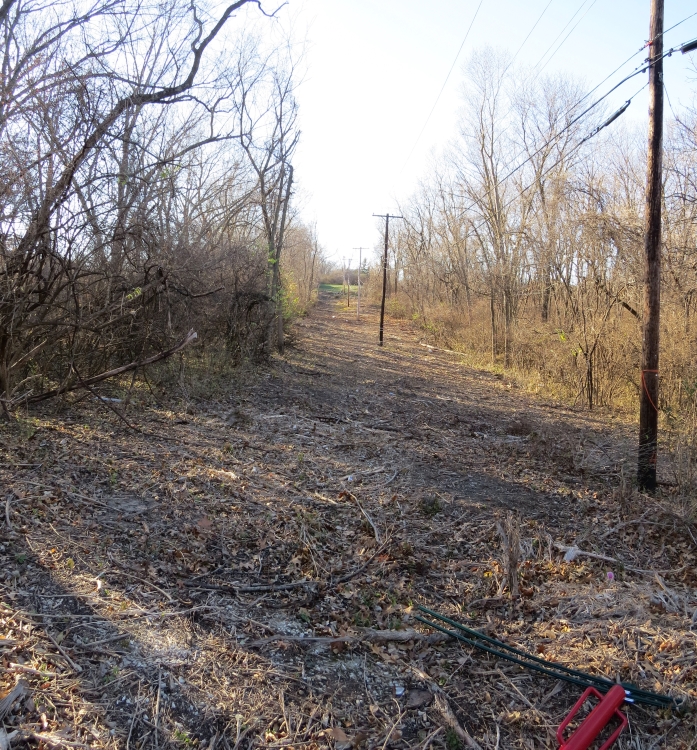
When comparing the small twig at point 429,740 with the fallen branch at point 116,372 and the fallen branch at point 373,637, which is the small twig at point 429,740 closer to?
the fallen branch at point 373,637

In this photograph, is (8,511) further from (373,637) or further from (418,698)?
(418,698)

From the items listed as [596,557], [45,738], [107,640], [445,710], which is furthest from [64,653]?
[596,557]

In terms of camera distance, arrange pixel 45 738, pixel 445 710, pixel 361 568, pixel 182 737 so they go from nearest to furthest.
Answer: pixel 45 738
pixel 182 737
pixel 445 710
pixel 361 568

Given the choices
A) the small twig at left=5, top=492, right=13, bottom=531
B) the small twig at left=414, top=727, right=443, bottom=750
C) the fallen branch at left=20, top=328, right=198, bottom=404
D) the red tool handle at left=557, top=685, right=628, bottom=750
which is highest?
the fallen branch at left=20, top=328, right=198, bottom=404

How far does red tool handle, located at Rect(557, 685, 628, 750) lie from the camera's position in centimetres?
292

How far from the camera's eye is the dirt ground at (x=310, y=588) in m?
2.94

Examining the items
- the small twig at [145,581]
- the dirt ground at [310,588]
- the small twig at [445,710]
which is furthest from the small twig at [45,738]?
the small twig at [445,710]

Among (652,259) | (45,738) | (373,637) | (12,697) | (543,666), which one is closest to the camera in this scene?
(45,738)

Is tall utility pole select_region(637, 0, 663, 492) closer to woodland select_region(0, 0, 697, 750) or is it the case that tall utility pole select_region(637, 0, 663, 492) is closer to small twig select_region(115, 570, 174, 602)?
woodland select_region(0, 0, 697, 750)

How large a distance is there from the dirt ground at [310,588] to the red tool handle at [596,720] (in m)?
0.08

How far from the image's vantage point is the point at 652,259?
6875 millimetres

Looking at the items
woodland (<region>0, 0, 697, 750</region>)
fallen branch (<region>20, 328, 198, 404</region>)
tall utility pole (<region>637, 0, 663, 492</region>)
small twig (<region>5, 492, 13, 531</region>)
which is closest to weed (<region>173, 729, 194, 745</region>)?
woodland (<region>0, 0, 697, 750</region>)

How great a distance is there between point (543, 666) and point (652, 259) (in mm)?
5285

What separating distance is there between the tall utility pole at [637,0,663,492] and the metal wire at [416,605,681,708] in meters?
4.04
